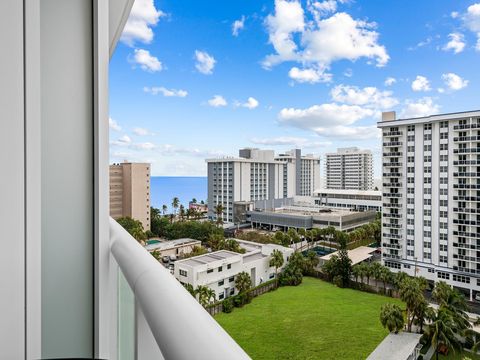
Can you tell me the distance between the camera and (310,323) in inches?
87.0

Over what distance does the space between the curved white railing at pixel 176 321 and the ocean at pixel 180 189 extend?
2.05 metres

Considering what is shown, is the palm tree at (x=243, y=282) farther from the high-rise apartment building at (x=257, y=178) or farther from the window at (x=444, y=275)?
the window at (x=444, y=275)

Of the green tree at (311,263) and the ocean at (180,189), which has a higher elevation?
the ocean at (180,189)

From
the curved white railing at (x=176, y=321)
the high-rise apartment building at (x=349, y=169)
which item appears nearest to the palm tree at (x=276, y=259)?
the high-rise apartment building at (x=349, y=169)

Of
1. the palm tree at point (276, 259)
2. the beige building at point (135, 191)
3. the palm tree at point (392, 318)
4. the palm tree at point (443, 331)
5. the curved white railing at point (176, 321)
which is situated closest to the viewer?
the curved white railing at point (176, 321)

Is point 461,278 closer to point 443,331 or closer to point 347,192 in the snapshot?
point 443,331

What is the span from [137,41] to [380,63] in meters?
2.76

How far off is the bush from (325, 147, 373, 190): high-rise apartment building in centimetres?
104

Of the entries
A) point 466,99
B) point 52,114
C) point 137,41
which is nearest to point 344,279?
point 466,99

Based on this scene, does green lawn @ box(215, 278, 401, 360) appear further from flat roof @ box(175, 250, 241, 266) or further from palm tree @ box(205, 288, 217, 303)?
flat roof @ box(175, 250, 241, 266)

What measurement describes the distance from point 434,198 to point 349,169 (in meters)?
0.92

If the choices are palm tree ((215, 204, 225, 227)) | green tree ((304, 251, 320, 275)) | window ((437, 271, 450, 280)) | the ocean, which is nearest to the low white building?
green tree ((304, 251, 320, 275))

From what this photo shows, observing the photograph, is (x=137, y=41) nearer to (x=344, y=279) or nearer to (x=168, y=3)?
(x=168, y=3)

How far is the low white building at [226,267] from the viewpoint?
186 cm
